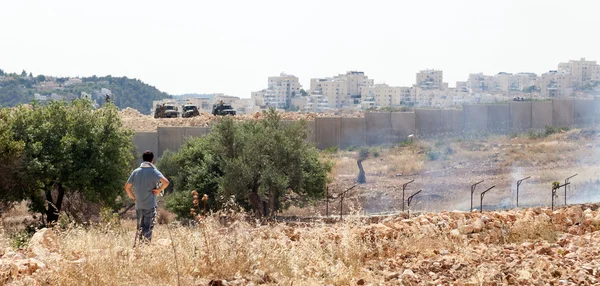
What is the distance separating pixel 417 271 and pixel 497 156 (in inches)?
1560

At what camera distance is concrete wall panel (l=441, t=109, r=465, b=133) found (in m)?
58.4

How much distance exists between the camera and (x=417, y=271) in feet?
24.2

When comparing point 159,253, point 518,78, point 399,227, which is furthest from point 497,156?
point 518,78

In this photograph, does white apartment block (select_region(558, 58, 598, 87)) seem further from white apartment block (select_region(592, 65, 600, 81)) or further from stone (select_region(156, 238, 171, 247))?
stone (select_region(156, 238, 171, 247))

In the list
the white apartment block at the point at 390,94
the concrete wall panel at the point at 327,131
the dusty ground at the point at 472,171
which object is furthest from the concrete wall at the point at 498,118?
the white apartment block at the point at 390,94

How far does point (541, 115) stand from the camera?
6097cm

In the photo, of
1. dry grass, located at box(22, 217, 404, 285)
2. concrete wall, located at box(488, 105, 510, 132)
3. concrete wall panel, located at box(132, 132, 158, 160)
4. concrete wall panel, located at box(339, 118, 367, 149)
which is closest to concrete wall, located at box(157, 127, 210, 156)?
concrete wall panel, located at box(132, 132, 158, 160)

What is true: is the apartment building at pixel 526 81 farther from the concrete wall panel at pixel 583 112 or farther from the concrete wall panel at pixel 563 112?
the concrete wall panel at pixel 563 112

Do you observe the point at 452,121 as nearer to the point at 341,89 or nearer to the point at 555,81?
the point at 555,81

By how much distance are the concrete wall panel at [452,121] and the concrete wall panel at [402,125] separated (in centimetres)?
325

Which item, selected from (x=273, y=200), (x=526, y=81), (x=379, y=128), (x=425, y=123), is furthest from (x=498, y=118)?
(x=526, y=81)

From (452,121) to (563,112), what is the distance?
1007 cm

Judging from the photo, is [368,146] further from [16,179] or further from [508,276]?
[508,276]

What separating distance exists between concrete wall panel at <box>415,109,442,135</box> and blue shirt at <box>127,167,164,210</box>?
159 feet
